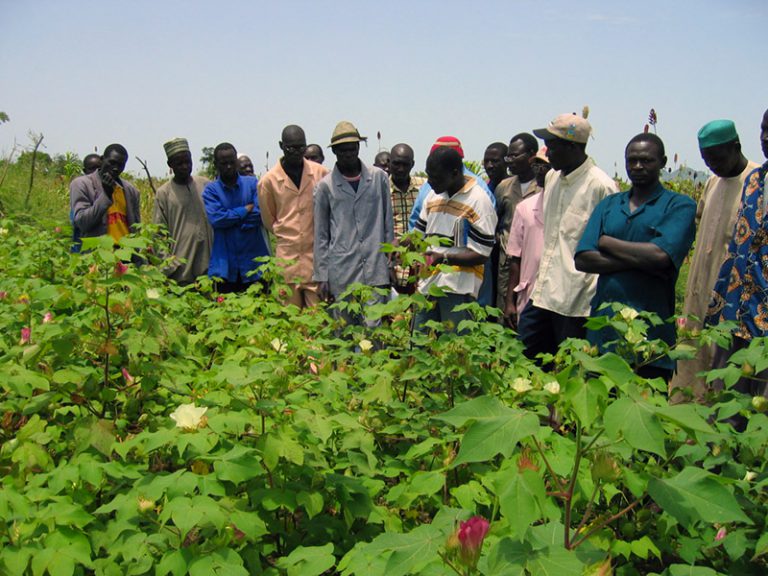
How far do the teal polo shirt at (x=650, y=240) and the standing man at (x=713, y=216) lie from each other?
1.67 feet

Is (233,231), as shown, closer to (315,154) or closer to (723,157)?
(315,154)

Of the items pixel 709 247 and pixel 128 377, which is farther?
pixel 709 247

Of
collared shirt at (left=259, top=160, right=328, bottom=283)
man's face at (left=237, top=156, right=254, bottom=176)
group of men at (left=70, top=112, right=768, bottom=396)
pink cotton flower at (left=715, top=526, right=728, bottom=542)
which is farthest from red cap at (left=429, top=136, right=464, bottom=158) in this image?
man's face at (left=237, top=156, right=254, bottom=176)

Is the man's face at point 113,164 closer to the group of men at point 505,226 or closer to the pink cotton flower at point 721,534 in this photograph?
the group of men at point 505,226

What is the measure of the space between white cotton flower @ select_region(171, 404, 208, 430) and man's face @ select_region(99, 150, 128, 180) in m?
4.18

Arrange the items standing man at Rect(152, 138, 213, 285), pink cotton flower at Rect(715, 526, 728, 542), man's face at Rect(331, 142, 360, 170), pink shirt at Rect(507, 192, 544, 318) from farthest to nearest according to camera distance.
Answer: standing man at Rect(152, 138, 213, 285), man's face at Rect(331, 142, 360, 170), pink shirt at Rect(507, 192, 544, 318), pink cotton flower at Rect(715, 526, 728, 542)

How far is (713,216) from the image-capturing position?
3752 millimetres

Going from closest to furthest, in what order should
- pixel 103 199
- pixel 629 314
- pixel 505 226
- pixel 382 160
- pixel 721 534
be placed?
1. pixel 721 534
2. pixel 629 314
3. pixel 505 226
4. pixel 103 199
5. pixel 382 160

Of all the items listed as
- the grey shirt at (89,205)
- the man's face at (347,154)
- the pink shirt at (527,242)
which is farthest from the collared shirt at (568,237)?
the grey shirt at (89,205)

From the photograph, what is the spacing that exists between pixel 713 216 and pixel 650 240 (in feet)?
2.93

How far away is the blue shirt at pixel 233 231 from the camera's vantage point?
5242 millimetres

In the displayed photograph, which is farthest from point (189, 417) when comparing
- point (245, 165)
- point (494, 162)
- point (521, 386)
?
point (245, 165)

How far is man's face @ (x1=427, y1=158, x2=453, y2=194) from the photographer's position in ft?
12.9

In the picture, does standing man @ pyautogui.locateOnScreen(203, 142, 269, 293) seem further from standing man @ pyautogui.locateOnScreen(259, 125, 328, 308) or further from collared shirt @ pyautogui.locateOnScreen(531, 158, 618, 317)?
collared shirt @ pyautogui.locateOnScreen(531, 158, 618, 317)
